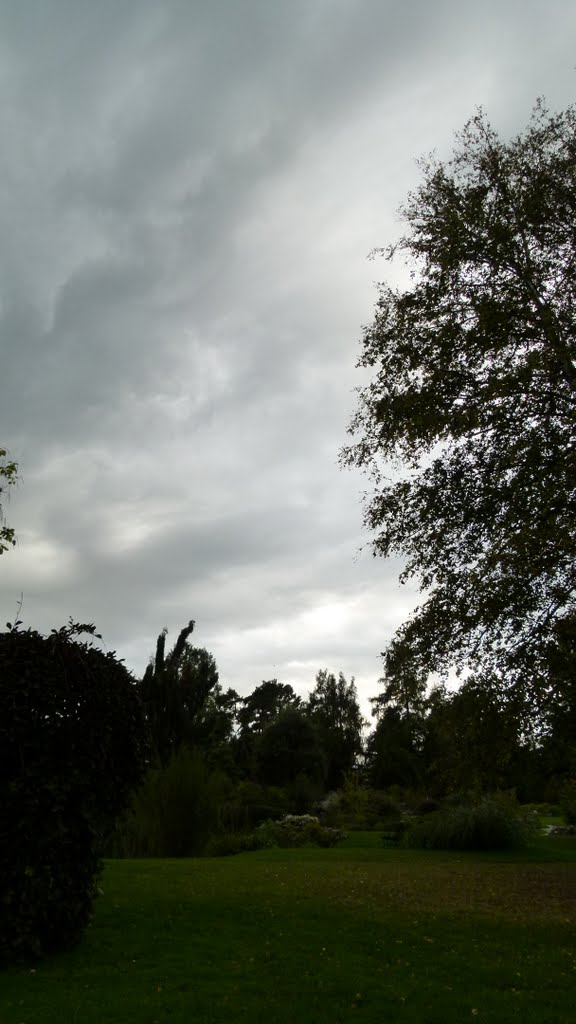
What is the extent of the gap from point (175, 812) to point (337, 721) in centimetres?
3982

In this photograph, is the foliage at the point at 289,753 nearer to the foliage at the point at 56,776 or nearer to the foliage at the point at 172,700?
the foliage at the point at 172,700

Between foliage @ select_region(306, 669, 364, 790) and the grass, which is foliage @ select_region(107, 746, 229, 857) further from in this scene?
foliage @ select_region(306, 669, 364, 790)

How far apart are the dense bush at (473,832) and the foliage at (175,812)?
532 cm

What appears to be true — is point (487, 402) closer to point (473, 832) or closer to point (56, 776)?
point (56, 776)

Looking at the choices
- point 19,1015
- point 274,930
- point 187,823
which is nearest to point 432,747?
point 187,823

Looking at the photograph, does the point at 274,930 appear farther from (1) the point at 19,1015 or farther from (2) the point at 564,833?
(2) the point at 564,833

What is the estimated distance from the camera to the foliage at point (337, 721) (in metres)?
44.0

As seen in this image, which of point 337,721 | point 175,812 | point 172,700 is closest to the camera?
point 175,812

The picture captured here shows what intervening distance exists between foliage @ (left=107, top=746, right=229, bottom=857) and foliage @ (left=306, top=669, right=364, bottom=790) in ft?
81.3

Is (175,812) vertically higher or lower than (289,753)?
lower

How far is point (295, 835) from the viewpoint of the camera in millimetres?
19922

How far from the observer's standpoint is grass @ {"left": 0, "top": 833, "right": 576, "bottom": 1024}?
5.21 m

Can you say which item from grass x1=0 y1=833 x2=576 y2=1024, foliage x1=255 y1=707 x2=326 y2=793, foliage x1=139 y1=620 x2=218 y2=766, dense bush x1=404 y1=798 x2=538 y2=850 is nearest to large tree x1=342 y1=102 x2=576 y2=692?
grass x1=0 y1=833 x2=576 y2=1024

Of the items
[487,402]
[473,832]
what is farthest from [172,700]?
[487,402]
